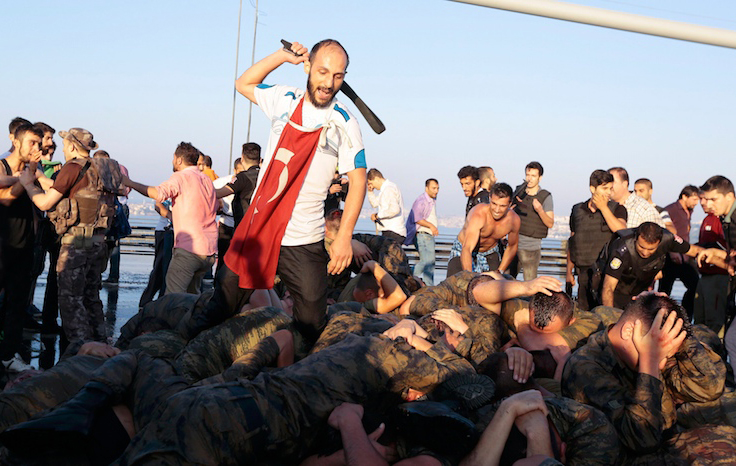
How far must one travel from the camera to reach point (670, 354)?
3.85m

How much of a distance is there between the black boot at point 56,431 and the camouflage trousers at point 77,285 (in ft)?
11.4

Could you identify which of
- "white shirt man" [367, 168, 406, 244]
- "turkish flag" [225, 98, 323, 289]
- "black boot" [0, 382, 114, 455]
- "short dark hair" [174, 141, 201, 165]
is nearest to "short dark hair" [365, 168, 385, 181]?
"white shirt man" [367, 168, 406, 244]

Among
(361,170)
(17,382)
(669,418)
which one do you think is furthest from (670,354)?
(17,382)

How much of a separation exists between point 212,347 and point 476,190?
683 centimetres

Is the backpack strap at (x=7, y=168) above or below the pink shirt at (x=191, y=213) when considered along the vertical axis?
above

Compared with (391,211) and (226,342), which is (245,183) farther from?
(226,342)

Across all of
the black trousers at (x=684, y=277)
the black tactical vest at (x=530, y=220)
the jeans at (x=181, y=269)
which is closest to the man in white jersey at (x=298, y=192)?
the jeans at (x=181, y=269)

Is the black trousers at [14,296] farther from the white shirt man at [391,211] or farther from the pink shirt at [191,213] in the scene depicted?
the white shirt man at [391,211]

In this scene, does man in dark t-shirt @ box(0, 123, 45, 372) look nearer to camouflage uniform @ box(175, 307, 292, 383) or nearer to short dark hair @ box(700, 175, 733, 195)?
camouflage uniform @ box(175, 307, 292, 383)

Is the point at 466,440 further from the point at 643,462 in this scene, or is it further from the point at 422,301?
the point at 422,301

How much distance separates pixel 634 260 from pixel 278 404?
5364 millimetres

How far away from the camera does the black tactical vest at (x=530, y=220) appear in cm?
1055

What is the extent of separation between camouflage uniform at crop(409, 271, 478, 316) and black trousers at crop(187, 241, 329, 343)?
1.53 meters

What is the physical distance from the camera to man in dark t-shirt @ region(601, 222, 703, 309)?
7383 millimetres
